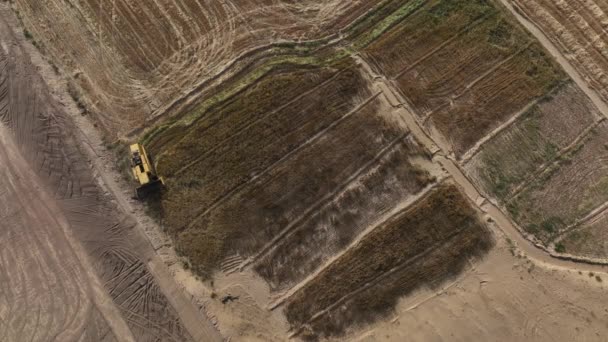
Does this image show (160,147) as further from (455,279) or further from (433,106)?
(455,279)

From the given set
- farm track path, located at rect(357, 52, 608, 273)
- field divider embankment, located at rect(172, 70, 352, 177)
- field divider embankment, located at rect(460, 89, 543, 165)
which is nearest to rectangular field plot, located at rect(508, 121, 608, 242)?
farm track path, located at rect(357, 52, 608, 273)

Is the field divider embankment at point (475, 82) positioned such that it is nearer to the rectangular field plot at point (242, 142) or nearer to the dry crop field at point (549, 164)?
the dry crop field at point (549, 164)

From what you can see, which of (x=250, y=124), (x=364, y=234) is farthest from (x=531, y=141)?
(x=250, y=124)

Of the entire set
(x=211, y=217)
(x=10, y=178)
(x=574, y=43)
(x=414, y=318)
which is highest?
(x=10, y=178)

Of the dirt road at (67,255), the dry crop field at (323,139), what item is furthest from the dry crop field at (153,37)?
the dirt road at (67,255)

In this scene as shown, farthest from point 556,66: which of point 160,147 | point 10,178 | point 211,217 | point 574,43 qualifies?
point 10,178

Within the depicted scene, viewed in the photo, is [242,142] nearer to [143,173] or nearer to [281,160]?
[281,160]

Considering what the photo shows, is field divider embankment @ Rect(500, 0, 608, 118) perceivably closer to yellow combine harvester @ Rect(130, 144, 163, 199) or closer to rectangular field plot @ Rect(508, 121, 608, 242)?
rectangular field plot @ Rect(508, 121, 608, 242)
